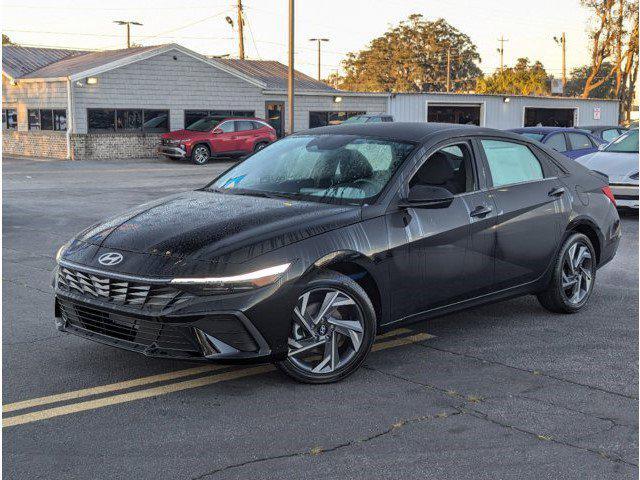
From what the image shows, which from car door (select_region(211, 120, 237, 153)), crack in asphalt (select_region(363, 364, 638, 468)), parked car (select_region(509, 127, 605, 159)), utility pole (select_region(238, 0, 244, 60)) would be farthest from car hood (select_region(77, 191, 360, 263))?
utility pole (select_region(238, 0, 244, 60))

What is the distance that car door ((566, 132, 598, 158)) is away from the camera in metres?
18.4

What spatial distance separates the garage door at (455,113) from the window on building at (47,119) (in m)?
20.0

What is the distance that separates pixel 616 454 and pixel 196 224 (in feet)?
8.76

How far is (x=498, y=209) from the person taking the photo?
6266 millimetres

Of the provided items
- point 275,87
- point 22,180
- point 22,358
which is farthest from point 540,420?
point 275,87

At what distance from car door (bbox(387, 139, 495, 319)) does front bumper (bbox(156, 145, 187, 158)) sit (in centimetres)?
2666

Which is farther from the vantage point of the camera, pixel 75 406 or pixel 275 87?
pixel 275 87

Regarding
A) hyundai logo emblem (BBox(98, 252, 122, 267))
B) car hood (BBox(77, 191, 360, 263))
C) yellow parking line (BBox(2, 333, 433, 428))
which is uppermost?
car hood (BBox(77, 191, 360, 263))

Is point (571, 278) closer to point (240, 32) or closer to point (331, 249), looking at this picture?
point (331, 249)

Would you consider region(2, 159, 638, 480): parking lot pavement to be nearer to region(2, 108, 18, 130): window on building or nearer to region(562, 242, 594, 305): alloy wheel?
region(562, 242, 594, 305): alloy wheel

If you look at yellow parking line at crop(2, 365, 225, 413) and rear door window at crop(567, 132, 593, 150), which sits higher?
rear door window at crop(567, 132, 593, 150)

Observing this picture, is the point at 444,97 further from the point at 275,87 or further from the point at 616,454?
the point at 616,454

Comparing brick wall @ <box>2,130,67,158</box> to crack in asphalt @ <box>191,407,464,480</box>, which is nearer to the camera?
crack in asphalt @ <box>191,407,464,480</box>

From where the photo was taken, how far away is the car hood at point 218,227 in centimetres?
485
